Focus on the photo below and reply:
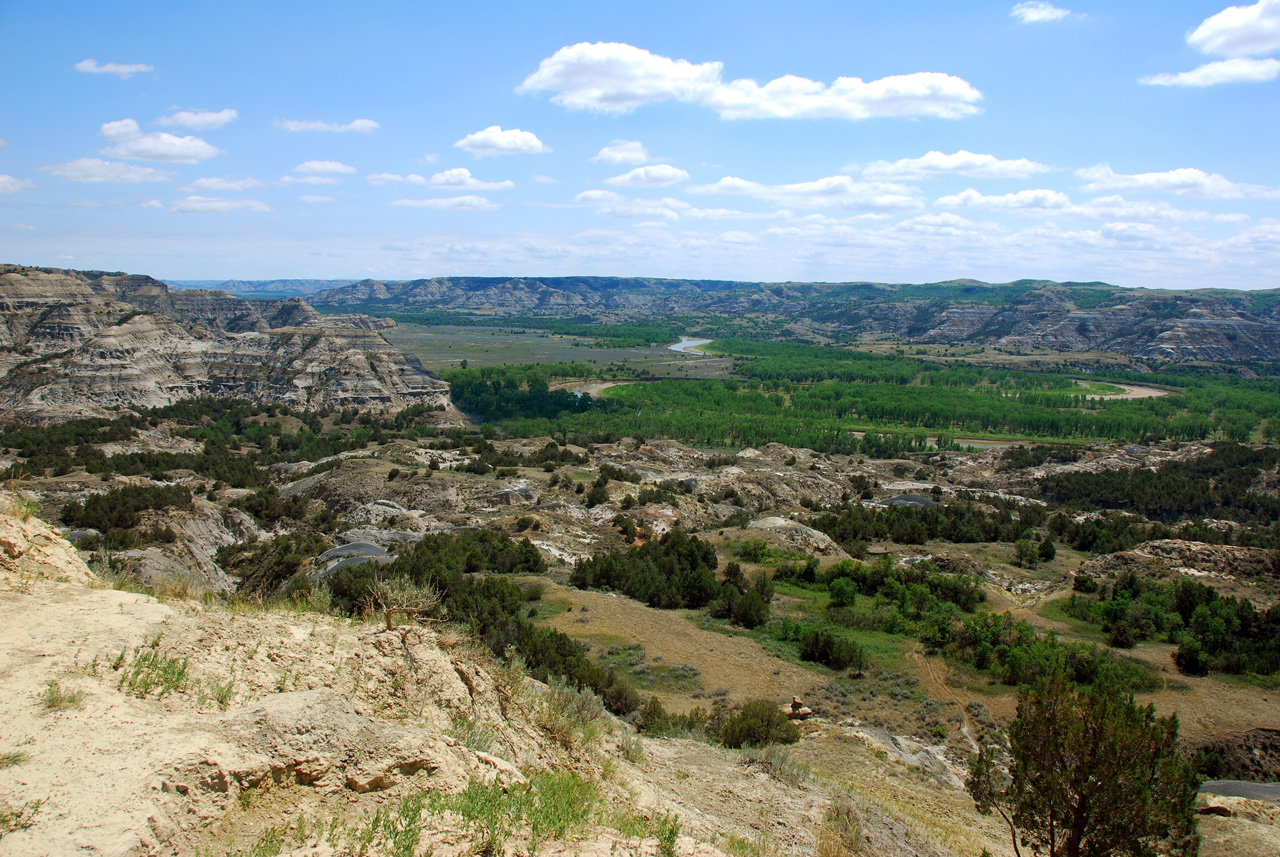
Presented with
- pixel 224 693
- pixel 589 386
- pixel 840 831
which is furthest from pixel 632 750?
pixel 589 386

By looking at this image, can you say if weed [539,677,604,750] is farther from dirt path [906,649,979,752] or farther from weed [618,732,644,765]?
dirt path [906,649,979,752]

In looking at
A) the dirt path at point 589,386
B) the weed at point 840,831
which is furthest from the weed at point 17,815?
the dirt path at point 589,386

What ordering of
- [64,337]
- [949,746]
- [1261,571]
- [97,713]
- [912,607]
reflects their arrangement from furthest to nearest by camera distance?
[64,337]
[1261,571]
[912,607]
[949,746]
[97,713]

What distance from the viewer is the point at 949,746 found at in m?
17.9

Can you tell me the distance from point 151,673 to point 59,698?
0.98 m

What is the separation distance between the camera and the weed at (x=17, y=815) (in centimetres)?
511

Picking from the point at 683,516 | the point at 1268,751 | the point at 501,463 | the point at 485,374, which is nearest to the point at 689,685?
the point at 1268,751

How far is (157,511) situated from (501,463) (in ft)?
80.6

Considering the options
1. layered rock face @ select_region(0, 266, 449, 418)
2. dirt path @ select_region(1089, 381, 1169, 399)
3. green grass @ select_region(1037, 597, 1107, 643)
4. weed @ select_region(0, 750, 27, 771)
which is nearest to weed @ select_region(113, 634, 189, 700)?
weed @ select_region(0, 750, 27, 771)

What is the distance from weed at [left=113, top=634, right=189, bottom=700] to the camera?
730 centimetres

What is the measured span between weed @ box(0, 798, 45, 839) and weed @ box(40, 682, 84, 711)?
1380 millimetres

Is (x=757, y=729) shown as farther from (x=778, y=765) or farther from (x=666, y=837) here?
(x=666, y=837)

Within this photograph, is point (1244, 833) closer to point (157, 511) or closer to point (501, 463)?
point (157, 511)

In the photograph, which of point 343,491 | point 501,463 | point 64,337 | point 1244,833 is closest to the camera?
point 1244,833
